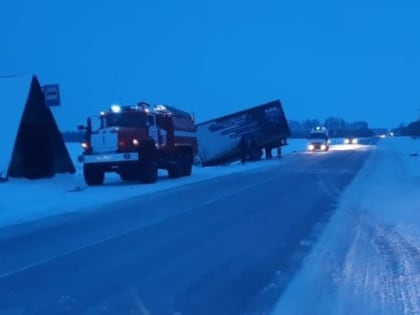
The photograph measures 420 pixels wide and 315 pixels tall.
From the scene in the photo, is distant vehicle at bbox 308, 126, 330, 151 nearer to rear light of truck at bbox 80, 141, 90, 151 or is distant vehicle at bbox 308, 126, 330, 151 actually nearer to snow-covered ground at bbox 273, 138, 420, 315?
rear light of truck at bbox 80, 141, 90, 151

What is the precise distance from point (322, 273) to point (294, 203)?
369 inches

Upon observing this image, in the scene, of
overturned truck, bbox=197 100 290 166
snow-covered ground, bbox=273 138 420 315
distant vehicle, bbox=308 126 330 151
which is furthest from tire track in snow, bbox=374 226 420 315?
distant vehicle, bbox=308 126 330 151

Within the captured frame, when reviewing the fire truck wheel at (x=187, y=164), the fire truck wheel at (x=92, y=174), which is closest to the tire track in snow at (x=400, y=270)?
the fire truck wheel at (x=92, y=174)

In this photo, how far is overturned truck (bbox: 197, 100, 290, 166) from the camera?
144ft

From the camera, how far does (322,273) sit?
29.7 ft

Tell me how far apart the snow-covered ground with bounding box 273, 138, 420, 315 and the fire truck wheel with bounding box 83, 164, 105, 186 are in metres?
12.6

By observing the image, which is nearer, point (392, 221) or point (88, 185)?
point (392, 221)

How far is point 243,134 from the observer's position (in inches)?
1821

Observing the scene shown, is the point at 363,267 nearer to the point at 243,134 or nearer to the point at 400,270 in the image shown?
the point at 400,270

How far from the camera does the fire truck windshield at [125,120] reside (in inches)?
1093

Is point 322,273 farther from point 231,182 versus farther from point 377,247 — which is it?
point 231,182

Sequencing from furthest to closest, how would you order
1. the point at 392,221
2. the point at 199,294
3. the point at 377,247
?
the point at 392,221 → the point at 377,247 → the point at 199,294

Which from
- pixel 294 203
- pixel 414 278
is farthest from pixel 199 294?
pixel 294 203

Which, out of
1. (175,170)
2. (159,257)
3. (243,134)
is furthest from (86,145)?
(243,134)
